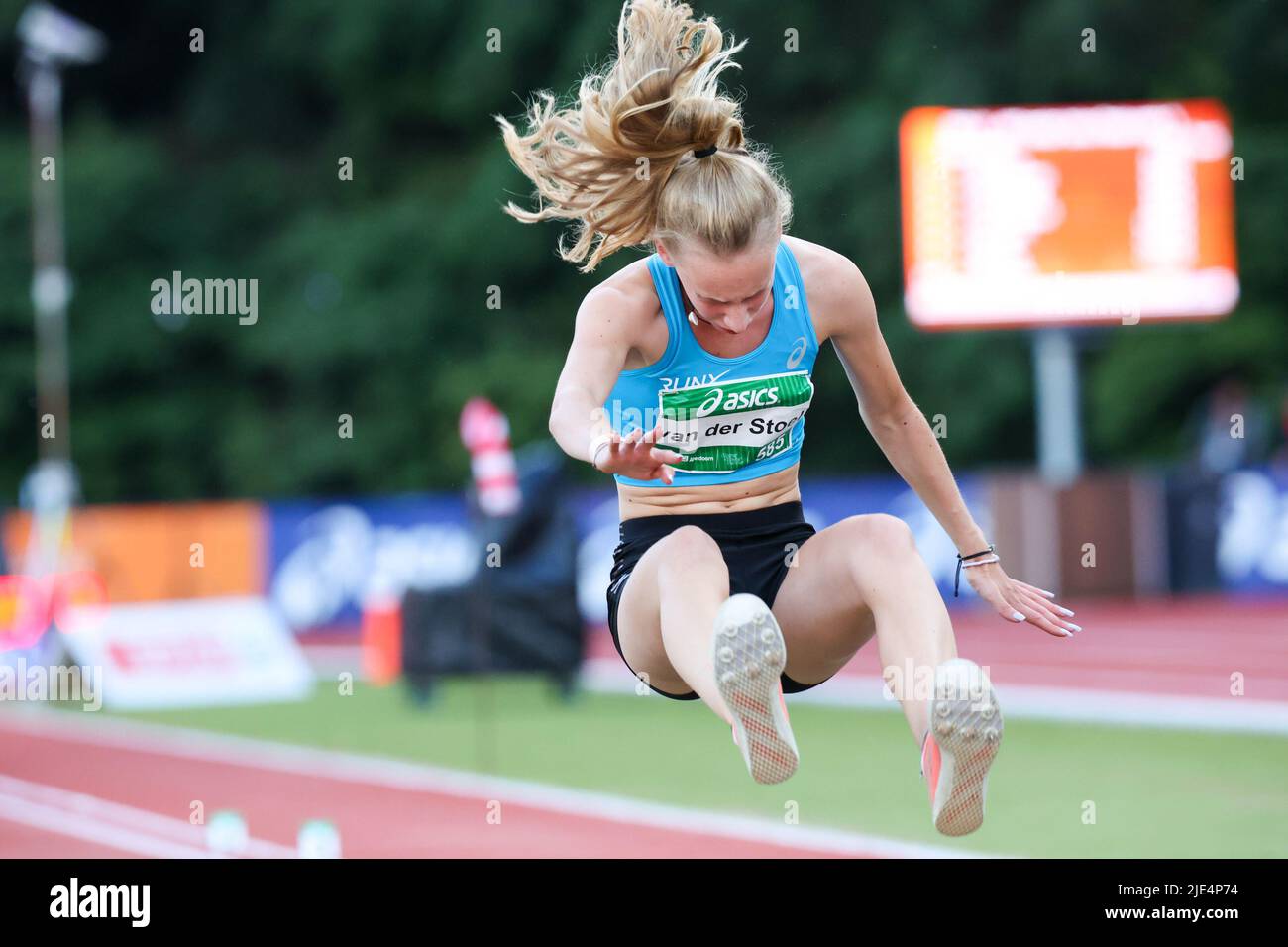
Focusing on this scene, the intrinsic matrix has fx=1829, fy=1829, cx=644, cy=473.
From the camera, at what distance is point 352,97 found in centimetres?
3122

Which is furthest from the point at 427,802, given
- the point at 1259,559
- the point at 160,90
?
the point at 160,90

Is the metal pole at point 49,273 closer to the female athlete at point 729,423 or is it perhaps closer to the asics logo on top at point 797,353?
the female athlete at point 729,423

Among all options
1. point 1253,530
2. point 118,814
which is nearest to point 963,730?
point 118,814

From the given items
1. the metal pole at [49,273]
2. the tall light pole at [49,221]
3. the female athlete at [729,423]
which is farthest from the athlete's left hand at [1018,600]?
the metal pole at [49,273]

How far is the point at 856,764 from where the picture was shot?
10.5 meters

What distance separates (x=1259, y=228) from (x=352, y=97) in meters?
15.3

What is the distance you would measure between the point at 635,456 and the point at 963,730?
94 centimetres

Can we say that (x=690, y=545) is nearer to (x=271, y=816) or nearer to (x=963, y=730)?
(x=963, y=730)

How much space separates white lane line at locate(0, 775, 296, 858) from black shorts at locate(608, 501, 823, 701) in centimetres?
415

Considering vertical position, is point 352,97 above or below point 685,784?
above

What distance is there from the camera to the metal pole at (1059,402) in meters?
18.0

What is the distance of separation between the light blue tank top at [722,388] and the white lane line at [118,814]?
4.45 metres

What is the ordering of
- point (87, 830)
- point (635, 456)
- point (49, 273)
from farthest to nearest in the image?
point (49, 273)
point (87, 830)
point (635, 456)
